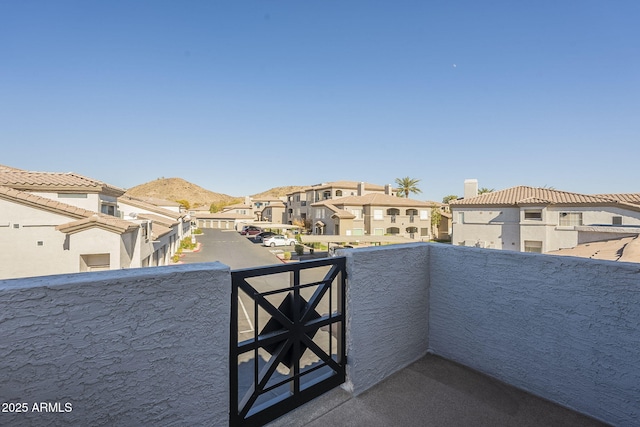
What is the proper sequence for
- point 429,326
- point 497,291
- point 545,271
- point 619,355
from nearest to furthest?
point 619,355 → point 545,271 → point 497,291 → point 429,326

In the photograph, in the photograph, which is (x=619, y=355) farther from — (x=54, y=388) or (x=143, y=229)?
(x=143, y=229)

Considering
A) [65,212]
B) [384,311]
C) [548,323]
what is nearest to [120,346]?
[384,311]

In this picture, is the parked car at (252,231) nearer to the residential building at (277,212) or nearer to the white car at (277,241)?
the white car at (277,241)

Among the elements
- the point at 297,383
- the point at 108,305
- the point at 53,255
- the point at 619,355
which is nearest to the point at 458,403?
the point at 619,355

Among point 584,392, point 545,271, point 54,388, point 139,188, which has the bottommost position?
point 584,392

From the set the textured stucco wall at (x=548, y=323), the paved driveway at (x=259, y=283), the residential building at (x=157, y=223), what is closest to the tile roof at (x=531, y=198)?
the paved driveway at (x=259, y=283)

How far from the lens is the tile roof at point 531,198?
26.5 meters

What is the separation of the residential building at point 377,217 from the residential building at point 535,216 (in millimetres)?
10579

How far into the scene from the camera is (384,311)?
434 cm

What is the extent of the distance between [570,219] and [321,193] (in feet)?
128

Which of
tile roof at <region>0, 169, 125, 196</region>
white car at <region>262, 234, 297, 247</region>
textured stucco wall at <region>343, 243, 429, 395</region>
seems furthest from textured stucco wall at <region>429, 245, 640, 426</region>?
white car at <region>262, 234, 297, 247</region>

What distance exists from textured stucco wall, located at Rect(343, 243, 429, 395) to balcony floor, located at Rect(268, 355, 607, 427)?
0.30m

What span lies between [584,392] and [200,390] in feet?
14.4

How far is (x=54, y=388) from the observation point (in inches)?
84.1
